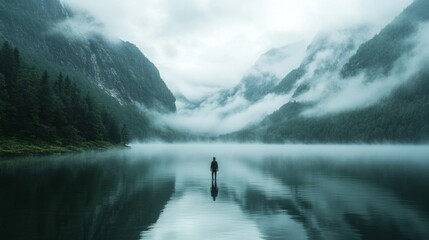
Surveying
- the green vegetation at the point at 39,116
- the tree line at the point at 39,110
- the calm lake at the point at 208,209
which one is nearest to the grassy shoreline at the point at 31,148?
the green vegetation at the point at 39,116

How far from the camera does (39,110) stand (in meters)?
92.6

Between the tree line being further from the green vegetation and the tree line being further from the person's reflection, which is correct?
the person's reflection

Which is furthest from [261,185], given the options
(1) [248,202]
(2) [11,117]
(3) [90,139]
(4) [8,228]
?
(3) [90,139]

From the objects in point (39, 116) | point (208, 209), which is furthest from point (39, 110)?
point (208, 209)

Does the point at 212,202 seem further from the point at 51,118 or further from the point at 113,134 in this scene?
the point at 113,134

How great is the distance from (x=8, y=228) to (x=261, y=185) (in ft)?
74.8

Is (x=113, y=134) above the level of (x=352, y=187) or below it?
above

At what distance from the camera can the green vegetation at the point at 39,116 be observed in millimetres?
83250

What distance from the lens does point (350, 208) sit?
25.3 metres

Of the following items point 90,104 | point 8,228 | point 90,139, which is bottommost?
point 8,228

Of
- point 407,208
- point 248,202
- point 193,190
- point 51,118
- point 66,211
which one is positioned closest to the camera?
point 66,211

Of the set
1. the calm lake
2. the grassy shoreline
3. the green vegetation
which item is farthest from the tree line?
the calm lake

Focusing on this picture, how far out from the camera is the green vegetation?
83.2m

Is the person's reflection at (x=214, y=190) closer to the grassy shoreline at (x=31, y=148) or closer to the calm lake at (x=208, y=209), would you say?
the calm lake at (x=208, y=209)
